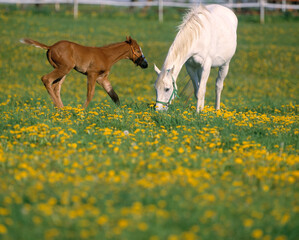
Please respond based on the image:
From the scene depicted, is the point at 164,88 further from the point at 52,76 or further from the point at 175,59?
the point at 52,76

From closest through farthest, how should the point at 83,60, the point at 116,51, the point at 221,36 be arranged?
the point at 83,60 < the point at 116,51 < the point at 221,36

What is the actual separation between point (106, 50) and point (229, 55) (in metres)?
2.78

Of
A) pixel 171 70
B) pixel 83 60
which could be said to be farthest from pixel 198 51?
pixel 83 60

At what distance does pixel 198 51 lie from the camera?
27.0ft

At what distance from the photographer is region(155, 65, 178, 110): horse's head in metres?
7.65

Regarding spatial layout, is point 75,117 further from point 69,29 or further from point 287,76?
point 69,29

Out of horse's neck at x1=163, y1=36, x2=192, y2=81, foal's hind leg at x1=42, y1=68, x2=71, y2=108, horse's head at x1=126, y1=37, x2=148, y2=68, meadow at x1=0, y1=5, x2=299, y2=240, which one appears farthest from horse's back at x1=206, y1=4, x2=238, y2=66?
foal's hind leg at x1=42, y1=68, x2=71, y2=108

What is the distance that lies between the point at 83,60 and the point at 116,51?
29.8 inches

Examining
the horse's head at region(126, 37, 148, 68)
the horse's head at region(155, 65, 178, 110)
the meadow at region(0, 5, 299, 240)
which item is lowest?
the meadow at region(0, 5, 299, 240)

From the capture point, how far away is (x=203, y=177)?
15.0 ft

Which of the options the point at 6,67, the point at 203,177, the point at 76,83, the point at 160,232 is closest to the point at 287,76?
the point at 76,83

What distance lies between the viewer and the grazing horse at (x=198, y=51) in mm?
7762

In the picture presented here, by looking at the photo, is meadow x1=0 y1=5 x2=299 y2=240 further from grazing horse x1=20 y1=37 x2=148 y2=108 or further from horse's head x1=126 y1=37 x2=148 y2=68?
horse's head x1=126 y1=37 x2=148 y2=68

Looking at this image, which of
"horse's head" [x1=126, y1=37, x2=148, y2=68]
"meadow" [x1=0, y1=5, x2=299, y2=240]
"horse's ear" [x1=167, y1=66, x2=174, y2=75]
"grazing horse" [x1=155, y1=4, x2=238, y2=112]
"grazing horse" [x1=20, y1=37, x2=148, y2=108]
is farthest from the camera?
"horse's head" [x1=126, y1=37, x2=148, y2=68]
